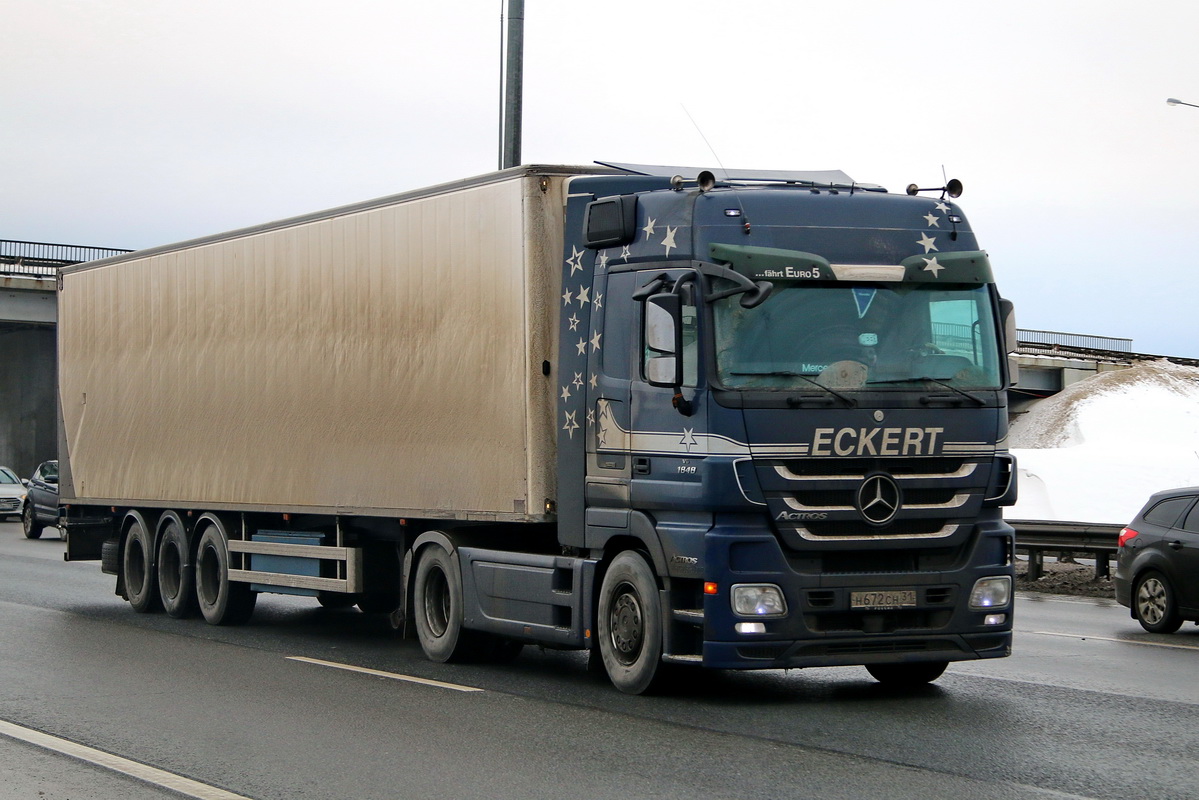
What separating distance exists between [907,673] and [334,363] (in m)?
5.71

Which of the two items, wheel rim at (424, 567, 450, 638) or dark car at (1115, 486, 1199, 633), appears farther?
dark car at (1115, 486, 1199, 633)

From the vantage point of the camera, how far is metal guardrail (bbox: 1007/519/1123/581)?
19.9m

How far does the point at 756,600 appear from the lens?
9.20m

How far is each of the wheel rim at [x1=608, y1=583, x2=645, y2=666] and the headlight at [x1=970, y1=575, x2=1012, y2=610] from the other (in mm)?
2142

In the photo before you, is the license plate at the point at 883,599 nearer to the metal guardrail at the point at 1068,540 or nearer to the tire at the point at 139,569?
the tire at the point at 139,569

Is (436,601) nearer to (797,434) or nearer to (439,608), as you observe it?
(439,608)

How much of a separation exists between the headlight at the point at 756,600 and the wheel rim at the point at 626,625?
2.65 ft

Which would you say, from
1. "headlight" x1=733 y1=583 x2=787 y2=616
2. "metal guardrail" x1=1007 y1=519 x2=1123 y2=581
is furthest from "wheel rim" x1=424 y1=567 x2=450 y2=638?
"metal guardrail" x1=1007 y1=519 x2=1123 y2=581

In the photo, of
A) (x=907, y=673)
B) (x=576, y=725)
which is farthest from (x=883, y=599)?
(x=576, y=725)

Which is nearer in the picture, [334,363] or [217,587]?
[334,363]

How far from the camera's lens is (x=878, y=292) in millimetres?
9711

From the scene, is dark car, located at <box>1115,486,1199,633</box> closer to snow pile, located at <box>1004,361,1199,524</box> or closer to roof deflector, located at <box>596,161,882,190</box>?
roof deflector, located at <box>596,161,882,190</box>

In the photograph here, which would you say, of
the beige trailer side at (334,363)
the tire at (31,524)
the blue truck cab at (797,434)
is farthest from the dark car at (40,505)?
the blue truck cab at (797,434)

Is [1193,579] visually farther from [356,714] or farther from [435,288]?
[356,714]
